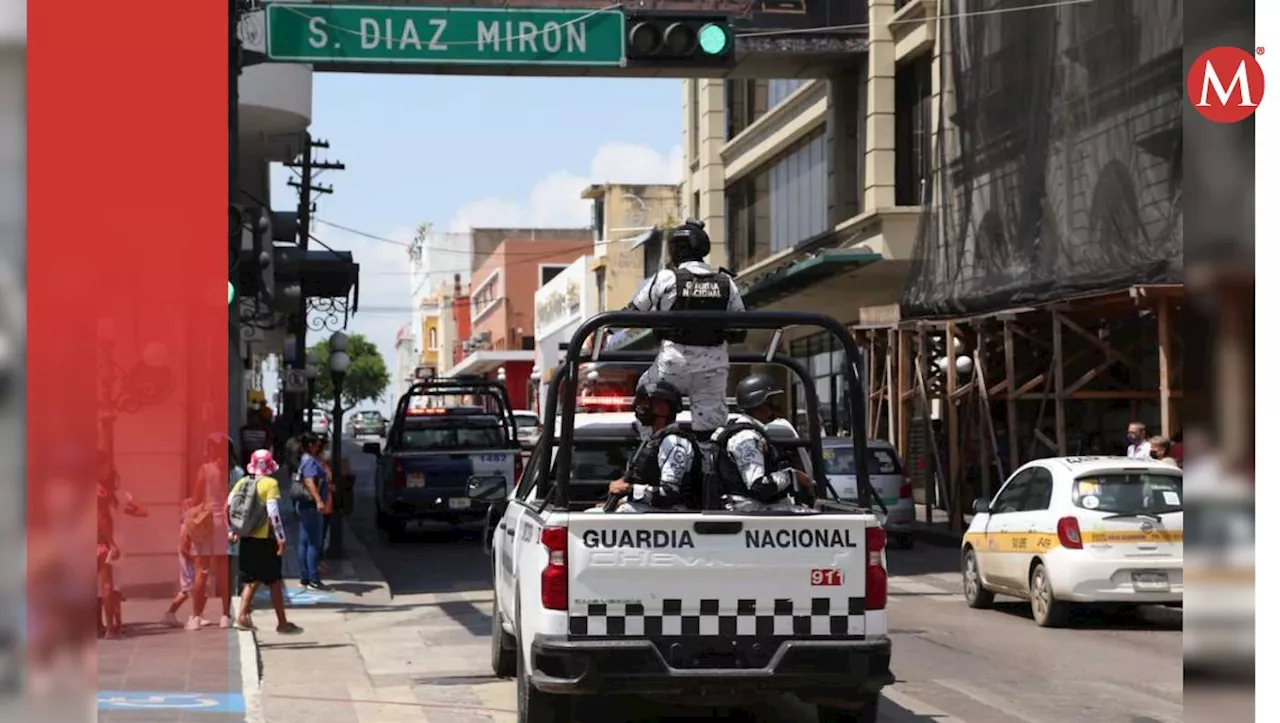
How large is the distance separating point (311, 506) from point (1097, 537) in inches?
340

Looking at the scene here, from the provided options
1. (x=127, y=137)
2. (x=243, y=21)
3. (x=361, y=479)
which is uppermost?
(x=243, y=21)

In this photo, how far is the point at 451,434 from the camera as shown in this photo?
26.5 meters

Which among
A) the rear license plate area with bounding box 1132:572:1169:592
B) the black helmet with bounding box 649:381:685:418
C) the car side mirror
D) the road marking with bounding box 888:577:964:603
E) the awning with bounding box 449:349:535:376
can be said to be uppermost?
the awning with bounding box 449:349:535:376

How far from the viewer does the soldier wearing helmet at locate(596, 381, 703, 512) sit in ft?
29.5

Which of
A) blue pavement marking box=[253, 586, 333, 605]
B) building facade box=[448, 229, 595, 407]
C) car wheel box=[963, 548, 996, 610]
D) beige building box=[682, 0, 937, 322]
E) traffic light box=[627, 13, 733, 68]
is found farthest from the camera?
building facade box=[448, 229, 595, 407]

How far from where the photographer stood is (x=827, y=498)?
10266 mm

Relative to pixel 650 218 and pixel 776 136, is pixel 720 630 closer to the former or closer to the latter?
pixel 776 136

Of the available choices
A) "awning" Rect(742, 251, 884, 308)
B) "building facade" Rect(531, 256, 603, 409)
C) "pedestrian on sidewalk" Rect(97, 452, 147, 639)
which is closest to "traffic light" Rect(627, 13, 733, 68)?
"pedestrian on sidewalk" Rect(97, 452, 147, 639)

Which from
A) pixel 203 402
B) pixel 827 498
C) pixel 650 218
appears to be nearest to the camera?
pixel 827 498

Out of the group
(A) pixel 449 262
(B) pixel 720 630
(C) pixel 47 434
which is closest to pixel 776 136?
(B) pixel 720 630

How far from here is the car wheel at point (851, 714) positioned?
892cm

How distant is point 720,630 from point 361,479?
3932cm

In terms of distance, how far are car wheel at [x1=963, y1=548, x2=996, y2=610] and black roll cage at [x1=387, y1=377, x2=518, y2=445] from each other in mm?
10420

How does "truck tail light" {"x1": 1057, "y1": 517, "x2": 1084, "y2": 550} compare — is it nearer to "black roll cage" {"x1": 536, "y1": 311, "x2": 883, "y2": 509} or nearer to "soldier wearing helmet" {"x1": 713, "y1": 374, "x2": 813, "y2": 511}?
"soldier wearing helmet" {"x1": 713, "y1": 374, "x2": 813, "y2": 511}
